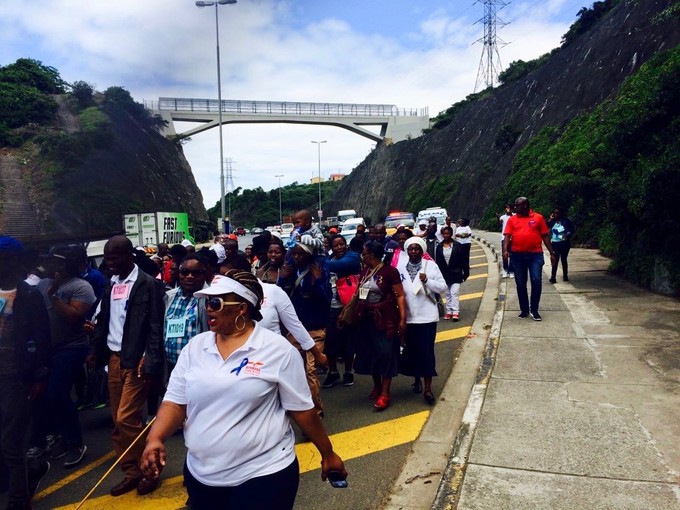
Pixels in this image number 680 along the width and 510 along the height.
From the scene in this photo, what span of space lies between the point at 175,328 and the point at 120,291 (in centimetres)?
57

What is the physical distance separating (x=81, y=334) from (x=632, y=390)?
505 centimetres

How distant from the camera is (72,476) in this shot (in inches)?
177

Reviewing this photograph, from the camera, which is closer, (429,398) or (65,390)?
(65,390)

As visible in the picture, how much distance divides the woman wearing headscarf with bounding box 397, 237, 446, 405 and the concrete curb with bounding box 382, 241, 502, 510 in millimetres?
351

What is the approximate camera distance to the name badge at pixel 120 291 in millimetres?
4266

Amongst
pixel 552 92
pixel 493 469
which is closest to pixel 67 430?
pixel 493 469

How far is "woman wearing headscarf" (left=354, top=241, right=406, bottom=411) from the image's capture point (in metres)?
5.42

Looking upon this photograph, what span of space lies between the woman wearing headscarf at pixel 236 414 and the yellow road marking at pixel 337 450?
69.8 inches

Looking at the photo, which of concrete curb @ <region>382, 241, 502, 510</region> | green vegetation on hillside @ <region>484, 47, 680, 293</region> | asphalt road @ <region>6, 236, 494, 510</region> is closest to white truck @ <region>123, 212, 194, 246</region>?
green vegetation on hillside @ <region>484, 47, 680, 293</region>

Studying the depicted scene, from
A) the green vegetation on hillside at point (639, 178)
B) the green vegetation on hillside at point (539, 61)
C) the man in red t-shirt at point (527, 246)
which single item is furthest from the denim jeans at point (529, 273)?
the green vegetation on hillside at point (539, 61)

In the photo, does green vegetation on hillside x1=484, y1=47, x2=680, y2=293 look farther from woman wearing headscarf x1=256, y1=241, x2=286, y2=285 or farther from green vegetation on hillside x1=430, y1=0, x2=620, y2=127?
green vegetation on hillside x1=430, y1=0, x2=620, y2=127

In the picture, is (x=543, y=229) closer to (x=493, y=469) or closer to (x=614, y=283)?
(x=614, y=283)

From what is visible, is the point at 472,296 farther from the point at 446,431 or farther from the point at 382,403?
the point at 446,431

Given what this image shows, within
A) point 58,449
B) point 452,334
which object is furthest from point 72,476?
point 452,334
